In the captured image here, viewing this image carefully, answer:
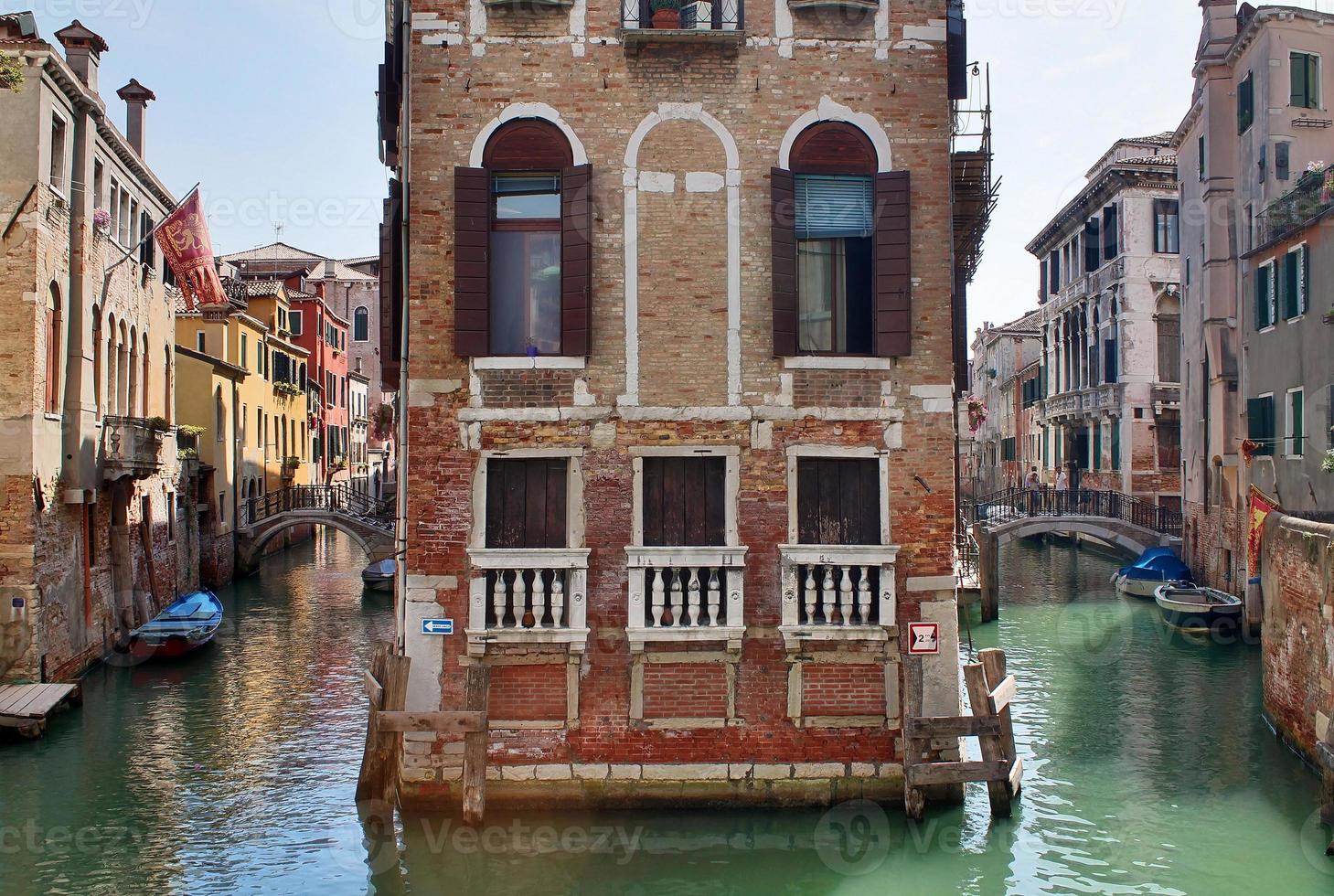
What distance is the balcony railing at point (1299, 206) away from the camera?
66.8 ft

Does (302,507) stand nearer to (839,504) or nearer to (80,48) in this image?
(80,48)

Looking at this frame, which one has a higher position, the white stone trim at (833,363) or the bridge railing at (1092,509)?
the white stone trim at (833,363)

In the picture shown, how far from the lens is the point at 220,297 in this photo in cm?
1920

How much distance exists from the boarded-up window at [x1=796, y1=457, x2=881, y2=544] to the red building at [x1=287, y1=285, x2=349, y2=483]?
39453 millimetres

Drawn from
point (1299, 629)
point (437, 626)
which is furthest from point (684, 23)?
point (1299, 629)

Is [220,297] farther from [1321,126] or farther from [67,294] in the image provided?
[1321,126]

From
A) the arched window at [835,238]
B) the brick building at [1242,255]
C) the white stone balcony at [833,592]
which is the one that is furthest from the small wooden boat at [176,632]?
the brick building at [1242,255]

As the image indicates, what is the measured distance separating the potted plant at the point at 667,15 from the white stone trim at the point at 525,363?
3249 millimetres

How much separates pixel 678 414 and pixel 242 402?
28.2 m

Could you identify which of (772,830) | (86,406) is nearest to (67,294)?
(86,406)

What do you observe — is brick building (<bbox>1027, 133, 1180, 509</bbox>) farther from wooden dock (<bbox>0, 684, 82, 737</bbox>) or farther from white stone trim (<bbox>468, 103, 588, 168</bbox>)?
wooden dock (<bbox>0, 684, 82, 737</bbox>)

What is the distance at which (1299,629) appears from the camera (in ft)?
46.4

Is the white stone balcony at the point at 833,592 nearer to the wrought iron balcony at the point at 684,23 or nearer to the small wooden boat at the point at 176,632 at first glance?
the wrought iron balcony at the point at 684,23

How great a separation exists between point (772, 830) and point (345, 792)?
16.8ft
